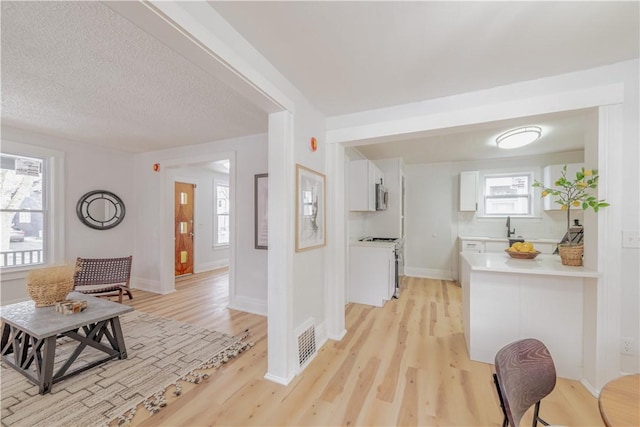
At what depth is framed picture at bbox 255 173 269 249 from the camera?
361 centimetres

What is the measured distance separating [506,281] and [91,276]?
5.29 meters

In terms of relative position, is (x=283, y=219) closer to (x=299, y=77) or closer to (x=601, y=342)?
(x=299, y=77)

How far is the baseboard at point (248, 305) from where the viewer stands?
3.57m

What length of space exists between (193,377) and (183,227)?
14.6ft

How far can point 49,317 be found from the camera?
2.10 metres

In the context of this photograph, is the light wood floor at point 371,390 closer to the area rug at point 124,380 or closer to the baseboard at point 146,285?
the area rug at point 124,380

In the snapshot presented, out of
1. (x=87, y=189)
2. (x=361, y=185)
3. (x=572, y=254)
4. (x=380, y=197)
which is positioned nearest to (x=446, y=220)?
(x=380, y=197)

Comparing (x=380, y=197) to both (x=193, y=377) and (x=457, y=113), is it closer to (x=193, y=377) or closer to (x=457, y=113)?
(x=457, y=113)

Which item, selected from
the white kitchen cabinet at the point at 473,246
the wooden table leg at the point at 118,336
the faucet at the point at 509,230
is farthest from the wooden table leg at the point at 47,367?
the faucet at the point at 509,230

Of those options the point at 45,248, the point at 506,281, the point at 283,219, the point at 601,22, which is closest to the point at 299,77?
the point at 283,219

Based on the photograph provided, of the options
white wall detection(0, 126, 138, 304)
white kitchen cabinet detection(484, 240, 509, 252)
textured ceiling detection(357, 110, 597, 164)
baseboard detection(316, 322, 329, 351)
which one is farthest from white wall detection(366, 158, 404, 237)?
white wall detection(0, 126, 138, 304)

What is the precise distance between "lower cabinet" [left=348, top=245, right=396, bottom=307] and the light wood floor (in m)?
0.67

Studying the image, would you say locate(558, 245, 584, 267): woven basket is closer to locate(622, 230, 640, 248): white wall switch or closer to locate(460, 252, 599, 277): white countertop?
locate(460, 252, 599, 277): white countertop

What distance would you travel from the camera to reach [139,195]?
15.7 feet
